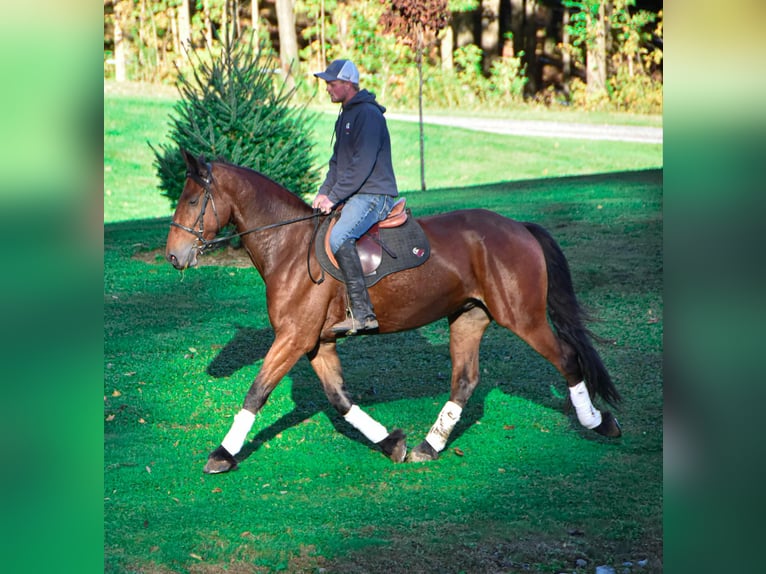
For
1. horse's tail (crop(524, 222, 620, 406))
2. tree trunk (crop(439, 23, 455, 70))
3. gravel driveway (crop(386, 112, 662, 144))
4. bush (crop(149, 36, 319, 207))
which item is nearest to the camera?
horse's tail (crop(524, 222, 620, 406))

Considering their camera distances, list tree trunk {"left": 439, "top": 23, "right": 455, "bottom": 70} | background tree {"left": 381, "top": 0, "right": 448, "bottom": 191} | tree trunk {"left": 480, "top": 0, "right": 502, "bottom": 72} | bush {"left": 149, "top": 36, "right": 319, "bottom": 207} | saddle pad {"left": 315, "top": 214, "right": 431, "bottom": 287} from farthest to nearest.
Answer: tree trunk {"left": 480, "top": 0, "right": 502, "bottom": 72} < tree trunk {"left": 439, "top": 23, "right": 455, "bottom": 70} < background tree {"left": 381, "top": 0, "right": 448, "bottom": 191} < bush {"left": 149, "top": 36, "right": 319, "bottom": 207} < saddle pad {"left": 315, "top": 214, "right": 431, "bottom": 287}

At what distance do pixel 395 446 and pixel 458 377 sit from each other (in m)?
0.77

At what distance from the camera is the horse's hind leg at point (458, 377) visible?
301 inches

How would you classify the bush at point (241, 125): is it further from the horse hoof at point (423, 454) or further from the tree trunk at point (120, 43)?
the tree trunk at point (120, 43)

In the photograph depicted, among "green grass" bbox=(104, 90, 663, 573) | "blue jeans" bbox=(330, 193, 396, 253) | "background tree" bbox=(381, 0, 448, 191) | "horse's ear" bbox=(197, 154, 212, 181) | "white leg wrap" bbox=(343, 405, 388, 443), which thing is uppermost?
"background tree" bbox=(381, 0, 448, 191)

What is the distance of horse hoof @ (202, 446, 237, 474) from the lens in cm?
721

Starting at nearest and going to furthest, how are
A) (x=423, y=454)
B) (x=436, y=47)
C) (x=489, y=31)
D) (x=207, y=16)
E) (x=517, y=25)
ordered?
1. (x=423, y=454)
2. (x=207, y=16)
3. (x=489, y=31)
4. (x=436, y=47)
5. (x=517, y=25)

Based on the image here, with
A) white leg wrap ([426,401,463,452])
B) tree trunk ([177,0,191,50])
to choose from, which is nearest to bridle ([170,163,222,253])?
white leg wrap ([426,401,463,452])

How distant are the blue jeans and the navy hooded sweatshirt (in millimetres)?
59

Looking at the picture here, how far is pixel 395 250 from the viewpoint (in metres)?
7.39

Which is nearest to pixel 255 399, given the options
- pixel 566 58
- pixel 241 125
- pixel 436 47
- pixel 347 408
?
pixel 347 408

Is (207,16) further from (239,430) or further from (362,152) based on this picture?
(239,430)

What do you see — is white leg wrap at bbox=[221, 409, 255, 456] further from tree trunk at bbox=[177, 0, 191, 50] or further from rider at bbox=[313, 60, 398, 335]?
tree trunk at bbox=[177, 0, 191, 50]
